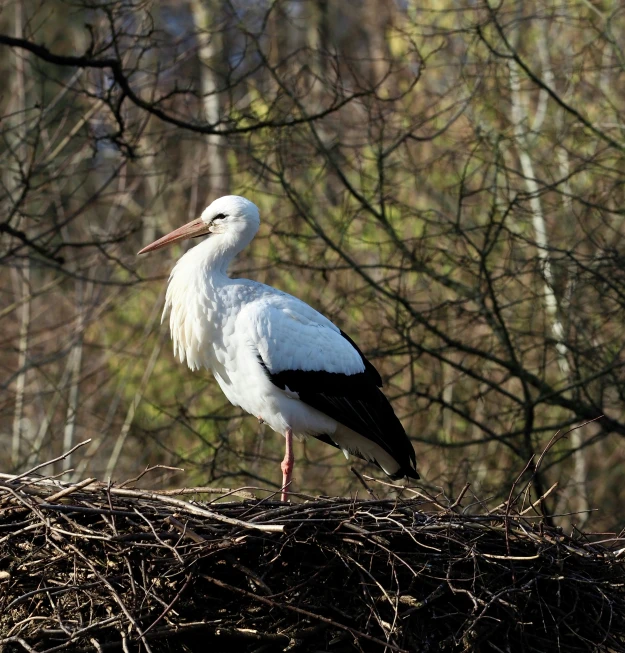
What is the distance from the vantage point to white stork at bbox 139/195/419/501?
6.48 meters

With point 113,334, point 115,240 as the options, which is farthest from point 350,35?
point 115,240

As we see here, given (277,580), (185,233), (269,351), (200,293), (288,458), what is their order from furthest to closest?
1. (185,233)
2. (288,458)
3. (200,293)
4. (269,351)
5. (277,580)

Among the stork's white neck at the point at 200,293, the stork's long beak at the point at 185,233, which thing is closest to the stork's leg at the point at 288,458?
the stork's white neck at the point at 200,293

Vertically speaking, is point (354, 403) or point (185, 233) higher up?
point (185, 233)

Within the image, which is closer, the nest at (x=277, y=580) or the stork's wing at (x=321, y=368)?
the nest at (x=277, y=580)

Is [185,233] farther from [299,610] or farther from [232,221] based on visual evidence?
[299,610]

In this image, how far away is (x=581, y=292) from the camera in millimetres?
8281

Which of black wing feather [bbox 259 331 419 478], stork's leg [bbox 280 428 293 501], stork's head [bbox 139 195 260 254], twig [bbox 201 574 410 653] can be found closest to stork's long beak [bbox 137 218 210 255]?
stork's head [bbox 139 195 260 254]

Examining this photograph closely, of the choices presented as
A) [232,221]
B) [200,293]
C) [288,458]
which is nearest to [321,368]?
[288,458]

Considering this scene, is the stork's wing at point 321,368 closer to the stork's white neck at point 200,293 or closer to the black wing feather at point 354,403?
the black wing feather at point 354,403

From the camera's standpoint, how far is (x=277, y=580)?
16.0 feet

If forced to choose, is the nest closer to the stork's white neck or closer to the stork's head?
the stork's white neck

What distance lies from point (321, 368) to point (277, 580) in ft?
6.34

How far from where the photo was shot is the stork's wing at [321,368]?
6.45m
